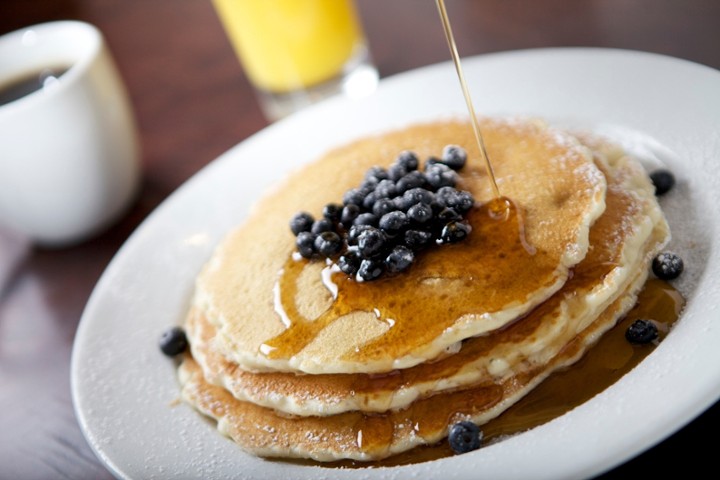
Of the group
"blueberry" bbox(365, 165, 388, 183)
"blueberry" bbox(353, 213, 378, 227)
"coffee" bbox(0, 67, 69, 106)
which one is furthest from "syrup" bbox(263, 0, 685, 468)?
"coffee" bbox(0, 67, 69, 106)

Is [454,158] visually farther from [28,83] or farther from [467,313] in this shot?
[28,83]

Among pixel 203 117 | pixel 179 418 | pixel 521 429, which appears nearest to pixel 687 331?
pixel 521 429

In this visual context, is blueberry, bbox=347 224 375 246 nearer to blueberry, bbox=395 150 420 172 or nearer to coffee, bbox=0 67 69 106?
blueberry, bbox=395 150 420 172

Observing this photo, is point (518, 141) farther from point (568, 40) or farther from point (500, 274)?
point (568, 40)

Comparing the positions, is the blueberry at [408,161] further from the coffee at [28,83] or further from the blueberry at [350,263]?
the coffee at [28,83]

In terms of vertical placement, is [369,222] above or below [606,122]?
above
